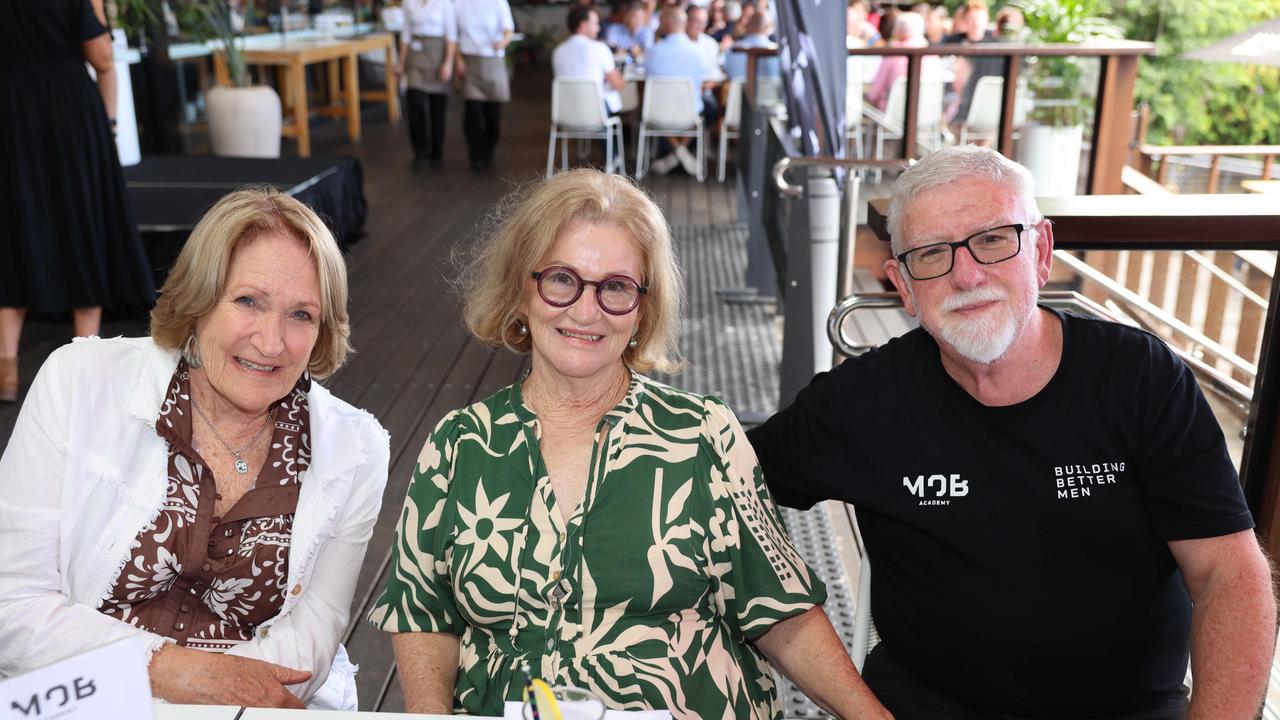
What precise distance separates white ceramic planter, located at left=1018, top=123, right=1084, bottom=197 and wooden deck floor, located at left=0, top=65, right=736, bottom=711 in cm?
197

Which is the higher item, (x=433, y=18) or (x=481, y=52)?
(x=433, y=18)

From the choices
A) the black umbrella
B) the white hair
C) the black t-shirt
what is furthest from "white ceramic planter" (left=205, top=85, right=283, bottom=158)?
the black t-shirt

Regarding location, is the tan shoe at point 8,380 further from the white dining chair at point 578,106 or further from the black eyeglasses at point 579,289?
the white dining chair at point 578,106

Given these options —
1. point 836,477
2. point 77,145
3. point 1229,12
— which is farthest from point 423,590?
point 1229,12

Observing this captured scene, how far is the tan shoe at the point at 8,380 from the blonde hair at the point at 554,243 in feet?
9.53

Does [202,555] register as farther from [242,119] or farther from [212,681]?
[242,119]

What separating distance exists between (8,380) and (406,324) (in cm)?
172

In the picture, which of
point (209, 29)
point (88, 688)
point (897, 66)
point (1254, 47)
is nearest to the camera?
point (88, 688)

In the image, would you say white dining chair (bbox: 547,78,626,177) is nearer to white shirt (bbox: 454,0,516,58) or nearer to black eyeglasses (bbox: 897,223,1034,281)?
white shirt (bbox: 454,0,516,58)

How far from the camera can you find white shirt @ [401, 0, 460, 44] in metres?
8.92

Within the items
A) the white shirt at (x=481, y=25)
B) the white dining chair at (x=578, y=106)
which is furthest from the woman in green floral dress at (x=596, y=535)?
the white shirt at (x=481, y=25)

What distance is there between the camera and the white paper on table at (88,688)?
93 centimetres

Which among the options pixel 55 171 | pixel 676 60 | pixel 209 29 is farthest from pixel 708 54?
pixel 55 171

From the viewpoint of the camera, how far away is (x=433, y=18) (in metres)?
8.96
